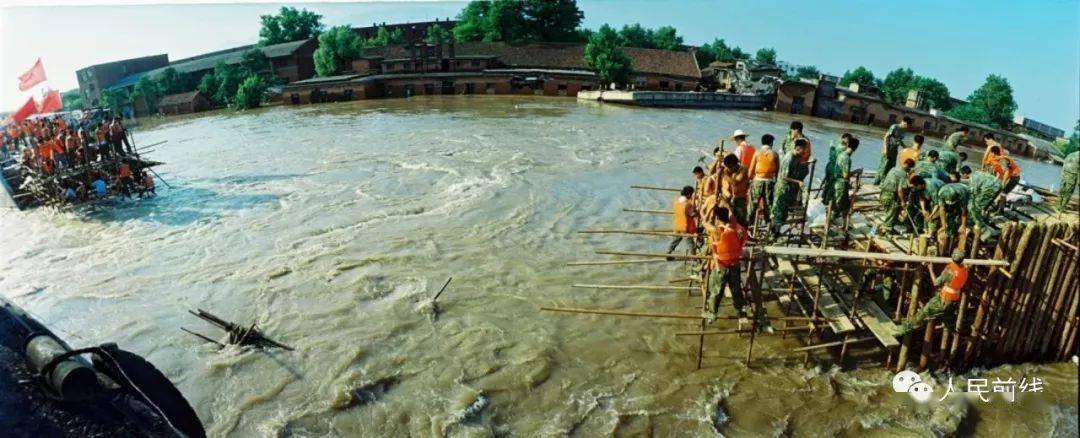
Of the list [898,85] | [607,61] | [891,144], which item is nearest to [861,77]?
[898,85]

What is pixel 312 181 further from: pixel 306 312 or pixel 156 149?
pixel 156 149

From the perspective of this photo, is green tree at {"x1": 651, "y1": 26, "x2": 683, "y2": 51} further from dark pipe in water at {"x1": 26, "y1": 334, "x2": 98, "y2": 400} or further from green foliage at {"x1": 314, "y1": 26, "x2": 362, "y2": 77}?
dark pipe in water at {"x1": 26, "y1": 334, "x2": 98, "y2": 400}

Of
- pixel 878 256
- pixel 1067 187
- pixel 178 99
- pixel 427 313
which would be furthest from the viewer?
pixel 178 99

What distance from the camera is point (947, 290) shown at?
7.75 m

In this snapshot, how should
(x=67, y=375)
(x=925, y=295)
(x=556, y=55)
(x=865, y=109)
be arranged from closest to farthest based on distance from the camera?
(x=67, y=375)
(x=925, y=295)
(x=865, y=109)
(x=556, y=55)

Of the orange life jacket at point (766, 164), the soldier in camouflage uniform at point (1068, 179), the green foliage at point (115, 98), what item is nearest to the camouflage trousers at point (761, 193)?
the orange life jacket at point (766, 164)

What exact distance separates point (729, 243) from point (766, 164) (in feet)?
9.29

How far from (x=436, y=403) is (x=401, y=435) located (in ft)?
2.62

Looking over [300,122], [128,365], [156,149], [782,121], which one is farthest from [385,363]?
[782,121]

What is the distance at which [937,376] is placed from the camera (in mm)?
8922

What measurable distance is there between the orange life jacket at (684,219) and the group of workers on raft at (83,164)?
64.1 feet

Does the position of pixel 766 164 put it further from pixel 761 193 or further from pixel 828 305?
pixel 828 305

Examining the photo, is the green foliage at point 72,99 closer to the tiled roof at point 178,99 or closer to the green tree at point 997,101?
the tiled roof at point 178,99

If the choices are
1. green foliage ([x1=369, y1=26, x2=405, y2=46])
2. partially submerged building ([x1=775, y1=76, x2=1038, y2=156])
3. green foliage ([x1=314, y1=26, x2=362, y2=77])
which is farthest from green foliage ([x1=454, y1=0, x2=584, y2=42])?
partially submerged building ([x1=775, y1=76, x2=1038, y2=156])
